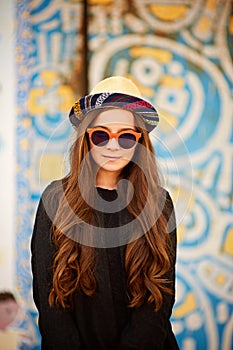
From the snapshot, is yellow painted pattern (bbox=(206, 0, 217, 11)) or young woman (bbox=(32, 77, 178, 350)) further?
yellow painted pattern (bbox=(206, 0, 217, 11))

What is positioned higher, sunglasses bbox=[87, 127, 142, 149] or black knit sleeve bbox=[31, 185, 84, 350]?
sunglasses bbox=[87, 127, 142, 149]

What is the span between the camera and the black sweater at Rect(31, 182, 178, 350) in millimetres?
1339

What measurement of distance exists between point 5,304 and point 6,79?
35.8 inches

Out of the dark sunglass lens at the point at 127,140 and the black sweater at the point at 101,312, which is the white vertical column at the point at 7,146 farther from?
the dark sunglass lens at the point at 127,140

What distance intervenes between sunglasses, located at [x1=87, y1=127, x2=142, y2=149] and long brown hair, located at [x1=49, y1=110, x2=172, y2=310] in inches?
1.0

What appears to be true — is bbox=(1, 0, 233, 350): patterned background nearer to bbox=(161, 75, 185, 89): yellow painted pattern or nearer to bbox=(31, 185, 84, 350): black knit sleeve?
bbox=(161, 75, 185, 89): yellow painted pattern

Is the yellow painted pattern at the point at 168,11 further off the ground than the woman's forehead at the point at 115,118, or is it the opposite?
the yellow painted pattern at the point at 168,11

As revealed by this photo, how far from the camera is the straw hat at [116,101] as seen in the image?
136 centimetres

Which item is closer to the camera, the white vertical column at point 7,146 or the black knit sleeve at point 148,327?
the black knit sleeve at point 148,327

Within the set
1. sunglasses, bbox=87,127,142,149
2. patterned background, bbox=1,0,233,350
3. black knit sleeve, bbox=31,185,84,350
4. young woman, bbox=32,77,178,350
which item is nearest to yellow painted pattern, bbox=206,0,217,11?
patterned background, bbox=1,0,233,350

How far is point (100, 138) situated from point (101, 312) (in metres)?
0.51

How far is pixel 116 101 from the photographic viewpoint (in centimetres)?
137

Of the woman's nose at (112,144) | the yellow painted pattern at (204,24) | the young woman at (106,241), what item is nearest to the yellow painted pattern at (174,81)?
the yellow painted pattern at (204,24)

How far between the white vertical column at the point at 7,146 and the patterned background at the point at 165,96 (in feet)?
0.09
